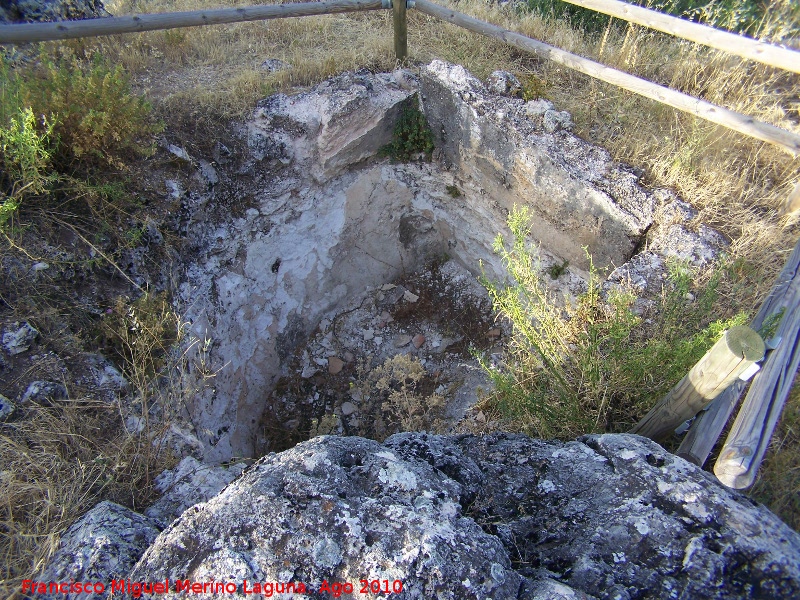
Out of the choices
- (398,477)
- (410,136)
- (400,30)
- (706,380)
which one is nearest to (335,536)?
(398,477)

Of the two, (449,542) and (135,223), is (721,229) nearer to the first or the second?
(449,542)

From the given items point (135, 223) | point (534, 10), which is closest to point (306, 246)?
point (135, 223)

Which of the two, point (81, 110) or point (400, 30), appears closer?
point (81, 110)

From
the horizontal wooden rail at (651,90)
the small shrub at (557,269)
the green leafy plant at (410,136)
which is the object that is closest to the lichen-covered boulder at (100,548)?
the small shrub at (557,269)

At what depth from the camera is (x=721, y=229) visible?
317 cm

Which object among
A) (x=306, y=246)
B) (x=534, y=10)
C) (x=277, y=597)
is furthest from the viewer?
(x=534, y=10)

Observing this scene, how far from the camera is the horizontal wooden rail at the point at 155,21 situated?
3.10 metres

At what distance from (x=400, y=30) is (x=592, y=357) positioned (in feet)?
11.4

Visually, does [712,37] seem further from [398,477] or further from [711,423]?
[398,477]

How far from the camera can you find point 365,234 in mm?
4652

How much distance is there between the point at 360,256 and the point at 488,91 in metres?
1.82

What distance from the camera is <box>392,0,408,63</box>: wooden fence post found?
426 centimetres

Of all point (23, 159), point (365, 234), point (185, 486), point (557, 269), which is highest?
point (23, 159)

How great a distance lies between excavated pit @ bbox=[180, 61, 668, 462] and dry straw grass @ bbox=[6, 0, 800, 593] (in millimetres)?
338
